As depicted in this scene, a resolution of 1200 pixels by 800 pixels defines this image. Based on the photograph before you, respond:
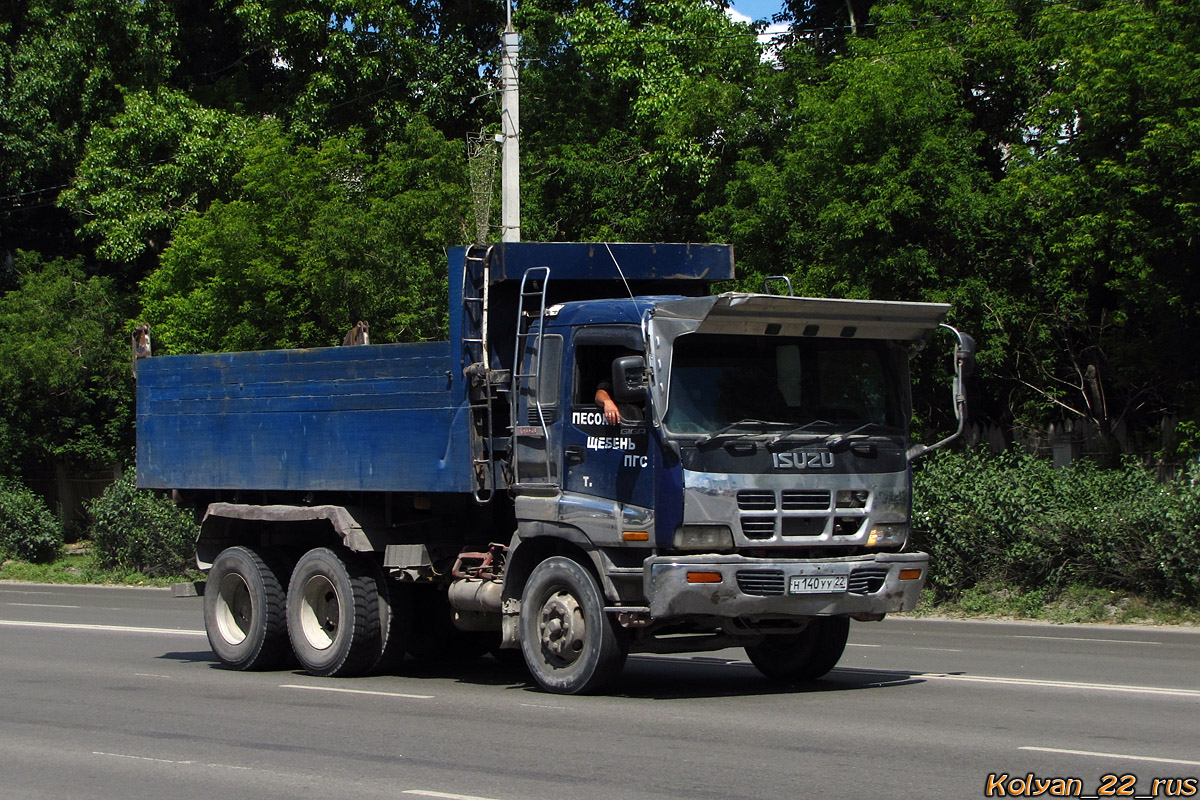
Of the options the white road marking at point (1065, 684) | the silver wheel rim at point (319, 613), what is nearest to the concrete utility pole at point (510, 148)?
the silver wheel rim at point (319, 613)

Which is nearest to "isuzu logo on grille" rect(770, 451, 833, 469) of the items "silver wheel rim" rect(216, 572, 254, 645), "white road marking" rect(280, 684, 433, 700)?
"white road marking" rect(280, 684, 433, 700)

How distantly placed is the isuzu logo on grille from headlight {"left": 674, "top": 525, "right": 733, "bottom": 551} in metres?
0.58

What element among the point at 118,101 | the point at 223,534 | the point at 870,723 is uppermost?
the point at 118,101

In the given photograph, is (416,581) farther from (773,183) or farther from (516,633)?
(773,183)

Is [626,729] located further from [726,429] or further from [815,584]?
[726,429]

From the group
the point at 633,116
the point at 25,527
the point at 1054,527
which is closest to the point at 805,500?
the point at 1054,527

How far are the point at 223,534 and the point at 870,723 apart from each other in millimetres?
7070

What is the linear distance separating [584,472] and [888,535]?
87.6 inches

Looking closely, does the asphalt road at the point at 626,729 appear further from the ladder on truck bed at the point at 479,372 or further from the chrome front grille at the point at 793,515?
the ladder on truck bed at the point at 479,372

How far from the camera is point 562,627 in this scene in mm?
10344

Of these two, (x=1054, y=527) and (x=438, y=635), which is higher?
(x=1054, y=527)

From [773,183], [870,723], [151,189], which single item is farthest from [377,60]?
[870,723]

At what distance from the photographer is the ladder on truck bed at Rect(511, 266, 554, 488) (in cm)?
1065

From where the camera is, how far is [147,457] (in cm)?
1409
